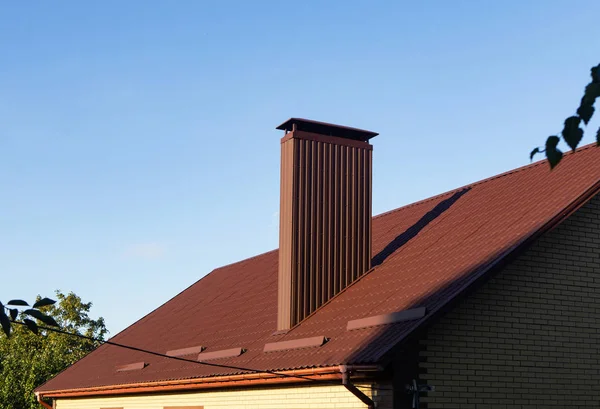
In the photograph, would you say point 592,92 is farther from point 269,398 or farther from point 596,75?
point 269,398

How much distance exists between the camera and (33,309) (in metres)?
4.13

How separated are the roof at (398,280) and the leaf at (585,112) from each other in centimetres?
678

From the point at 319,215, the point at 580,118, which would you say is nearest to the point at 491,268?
the point at 319,215

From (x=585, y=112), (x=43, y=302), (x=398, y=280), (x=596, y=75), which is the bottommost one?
(x=43, y=302)

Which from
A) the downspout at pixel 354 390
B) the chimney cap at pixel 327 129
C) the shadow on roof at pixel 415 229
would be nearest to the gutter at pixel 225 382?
the downspout at pixel 354 390

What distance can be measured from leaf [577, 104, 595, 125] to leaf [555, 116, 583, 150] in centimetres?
2

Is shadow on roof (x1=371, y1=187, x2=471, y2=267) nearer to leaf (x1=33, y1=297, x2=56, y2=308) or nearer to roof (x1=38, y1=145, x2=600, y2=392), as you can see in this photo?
roof (x1=38, y1=145, x2=600, y2=392)

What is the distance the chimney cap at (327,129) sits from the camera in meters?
14.8

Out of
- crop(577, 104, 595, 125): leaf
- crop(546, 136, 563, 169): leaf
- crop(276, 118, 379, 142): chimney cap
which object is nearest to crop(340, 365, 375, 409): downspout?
crop(276, 118, 379, 142): chimney cap

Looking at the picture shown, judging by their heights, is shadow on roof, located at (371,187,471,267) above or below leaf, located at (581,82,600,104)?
above

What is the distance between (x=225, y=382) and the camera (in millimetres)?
13078

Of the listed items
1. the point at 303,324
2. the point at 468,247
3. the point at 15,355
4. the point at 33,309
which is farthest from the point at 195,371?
the point at 15,355

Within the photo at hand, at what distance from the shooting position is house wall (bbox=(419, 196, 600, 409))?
1041cm

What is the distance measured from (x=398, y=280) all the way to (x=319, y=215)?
2209 millimetres
